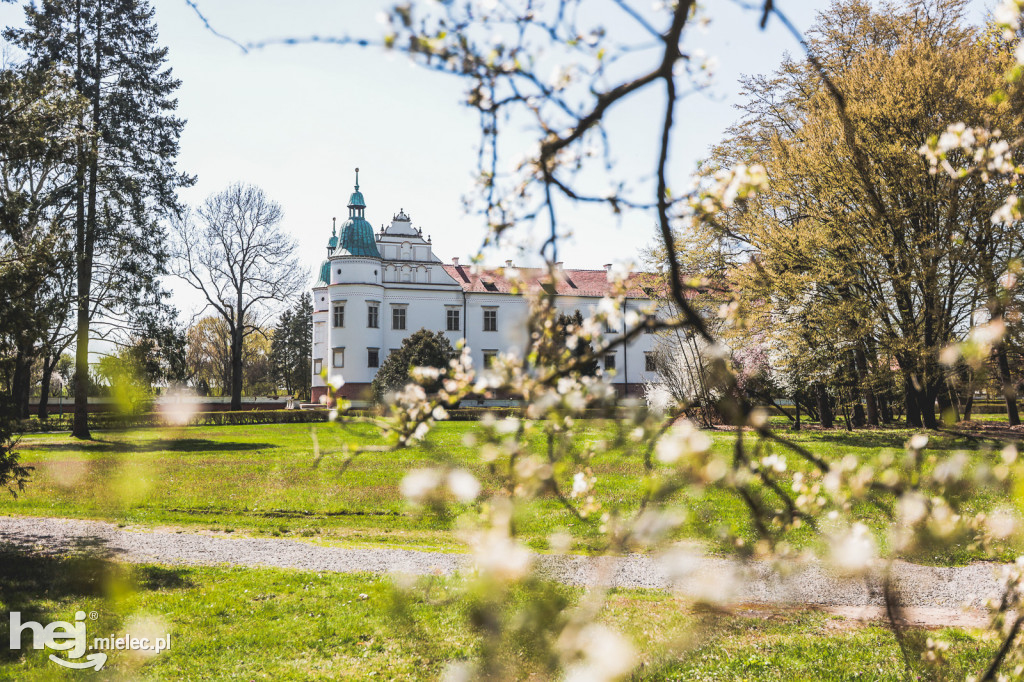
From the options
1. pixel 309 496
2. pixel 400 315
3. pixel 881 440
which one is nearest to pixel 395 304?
pixel 400 315

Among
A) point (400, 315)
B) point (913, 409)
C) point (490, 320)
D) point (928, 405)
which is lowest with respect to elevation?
point (913, 409)

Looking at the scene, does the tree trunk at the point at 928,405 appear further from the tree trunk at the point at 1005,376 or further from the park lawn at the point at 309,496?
the tree trunk at the point at 1005,376

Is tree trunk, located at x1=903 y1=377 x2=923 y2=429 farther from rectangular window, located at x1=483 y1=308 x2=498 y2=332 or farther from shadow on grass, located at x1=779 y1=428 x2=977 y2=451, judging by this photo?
rectangular window, located at x1=483 y1=308 x2=498 y2=332

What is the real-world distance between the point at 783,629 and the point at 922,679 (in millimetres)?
1126

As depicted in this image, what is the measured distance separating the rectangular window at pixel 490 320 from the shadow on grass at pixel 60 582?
1268 inches

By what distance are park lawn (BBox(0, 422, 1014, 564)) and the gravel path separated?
0.41 metres

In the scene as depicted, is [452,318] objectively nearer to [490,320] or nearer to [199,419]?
[490,320]

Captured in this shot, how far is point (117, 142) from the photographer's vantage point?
66.1ft

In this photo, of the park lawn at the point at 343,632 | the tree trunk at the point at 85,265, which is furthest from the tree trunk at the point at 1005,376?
the tree trunk at the point at 85,265

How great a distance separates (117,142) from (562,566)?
788 inches

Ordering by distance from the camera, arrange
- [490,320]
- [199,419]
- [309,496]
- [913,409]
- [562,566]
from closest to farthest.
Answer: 1. [562,566]
2. [309,496]
3. [913,409]
4. [199,419]
5. [490,320]

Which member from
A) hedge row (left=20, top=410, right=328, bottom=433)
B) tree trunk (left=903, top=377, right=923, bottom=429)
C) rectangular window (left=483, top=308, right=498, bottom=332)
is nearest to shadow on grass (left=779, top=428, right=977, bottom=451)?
tree trunk (left=903, top=377, right=923, bottom=429)

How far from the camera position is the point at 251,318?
41531 millimetres

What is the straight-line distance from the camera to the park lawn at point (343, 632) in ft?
15.3
